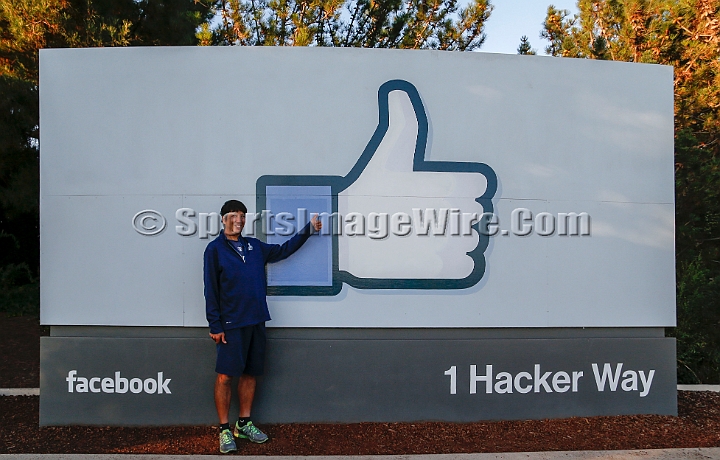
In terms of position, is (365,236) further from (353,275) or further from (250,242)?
(250,242)

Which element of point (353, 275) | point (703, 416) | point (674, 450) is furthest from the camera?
point (703, 416)

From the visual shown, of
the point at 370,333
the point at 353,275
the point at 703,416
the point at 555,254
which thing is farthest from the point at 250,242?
the point at 703,416

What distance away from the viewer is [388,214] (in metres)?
4.59

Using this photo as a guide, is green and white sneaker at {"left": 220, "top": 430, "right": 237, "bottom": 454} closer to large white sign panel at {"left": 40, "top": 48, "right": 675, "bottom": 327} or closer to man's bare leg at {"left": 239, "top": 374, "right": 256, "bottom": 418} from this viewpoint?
man's bare leg at {"left": 239, "top": 374, "right": 256, "bottom": 418}

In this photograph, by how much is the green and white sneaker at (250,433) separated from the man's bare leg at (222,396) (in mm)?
144

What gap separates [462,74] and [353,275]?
171cm

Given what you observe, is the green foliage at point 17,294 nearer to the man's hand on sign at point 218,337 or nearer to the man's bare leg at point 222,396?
the man's bare leg at point 222,396

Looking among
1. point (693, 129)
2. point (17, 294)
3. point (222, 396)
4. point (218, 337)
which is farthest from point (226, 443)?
point (693, 129)

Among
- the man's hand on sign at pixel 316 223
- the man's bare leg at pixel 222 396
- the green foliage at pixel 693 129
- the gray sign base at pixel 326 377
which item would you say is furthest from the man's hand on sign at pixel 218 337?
the green foliage at pixel 693 129

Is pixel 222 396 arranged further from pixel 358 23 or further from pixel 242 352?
pixel 358 23

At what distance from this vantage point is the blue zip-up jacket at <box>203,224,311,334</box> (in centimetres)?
414

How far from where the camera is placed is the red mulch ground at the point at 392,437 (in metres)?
4.21

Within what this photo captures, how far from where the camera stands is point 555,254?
470 cm

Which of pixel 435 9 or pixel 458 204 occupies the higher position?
pixel 435 9
